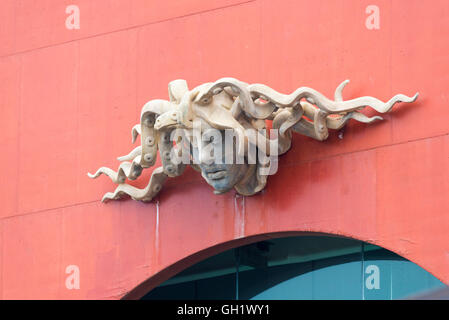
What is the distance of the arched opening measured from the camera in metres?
11.0

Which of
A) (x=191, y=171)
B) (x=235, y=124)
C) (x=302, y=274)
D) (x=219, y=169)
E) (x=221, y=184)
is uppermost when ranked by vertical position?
(x=235, y=124)

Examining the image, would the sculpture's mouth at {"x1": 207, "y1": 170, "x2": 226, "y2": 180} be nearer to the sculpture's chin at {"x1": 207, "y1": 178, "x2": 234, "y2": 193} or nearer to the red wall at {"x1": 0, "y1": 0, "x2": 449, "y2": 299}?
the sculpture's chin at {"x1": 207, "y1": 178, "x2": 234, "y2": 193}

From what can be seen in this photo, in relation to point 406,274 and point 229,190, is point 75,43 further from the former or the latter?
point 406,274

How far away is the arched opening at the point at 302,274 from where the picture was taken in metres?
11.0

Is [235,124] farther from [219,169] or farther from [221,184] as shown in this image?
[221,184]

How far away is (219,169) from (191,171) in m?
1.03

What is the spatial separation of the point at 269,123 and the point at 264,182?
0.63 m

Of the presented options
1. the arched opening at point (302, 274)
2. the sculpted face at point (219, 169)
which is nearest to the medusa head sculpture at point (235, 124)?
the sculpted face at point (219, 169)

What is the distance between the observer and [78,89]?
1230 cm

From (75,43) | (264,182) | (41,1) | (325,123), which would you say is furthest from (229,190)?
(41,1)

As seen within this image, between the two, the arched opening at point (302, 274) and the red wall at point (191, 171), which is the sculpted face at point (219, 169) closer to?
the red wall at point (191, 171)

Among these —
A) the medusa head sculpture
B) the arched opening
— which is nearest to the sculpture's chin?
the medusa head sculpture

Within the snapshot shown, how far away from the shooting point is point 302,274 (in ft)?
38.7

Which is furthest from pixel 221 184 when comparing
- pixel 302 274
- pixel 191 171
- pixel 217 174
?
pixel 302 274
